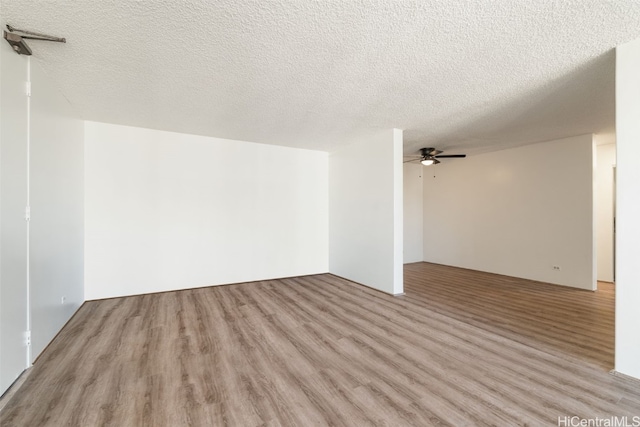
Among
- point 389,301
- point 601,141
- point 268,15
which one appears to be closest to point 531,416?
point 389,301

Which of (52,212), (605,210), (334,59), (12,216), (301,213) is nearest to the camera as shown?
(12,216)

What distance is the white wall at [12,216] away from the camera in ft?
6.26

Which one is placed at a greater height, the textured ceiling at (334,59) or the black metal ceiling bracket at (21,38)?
the textured ceiling at (334,59)

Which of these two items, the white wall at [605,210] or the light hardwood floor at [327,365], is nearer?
the light hardwood floor at [327,365]

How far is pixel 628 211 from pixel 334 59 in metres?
2.74

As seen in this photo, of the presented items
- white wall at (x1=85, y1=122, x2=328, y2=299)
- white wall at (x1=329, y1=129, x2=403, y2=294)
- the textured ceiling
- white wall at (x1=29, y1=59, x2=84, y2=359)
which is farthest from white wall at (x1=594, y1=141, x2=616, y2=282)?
white wall at (x1=29, y1=59, x2=84, y2=359)

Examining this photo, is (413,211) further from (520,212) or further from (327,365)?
(327,365)

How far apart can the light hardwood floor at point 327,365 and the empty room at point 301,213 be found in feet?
0.08

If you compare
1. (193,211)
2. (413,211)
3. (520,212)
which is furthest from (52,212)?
(520,212)

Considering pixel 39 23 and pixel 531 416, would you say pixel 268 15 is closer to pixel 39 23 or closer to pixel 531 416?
pixel 39 23

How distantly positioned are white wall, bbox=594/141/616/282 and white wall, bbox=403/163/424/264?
11.7 ft

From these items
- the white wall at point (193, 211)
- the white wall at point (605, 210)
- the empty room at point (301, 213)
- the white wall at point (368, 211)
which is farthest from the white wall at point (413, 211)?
the white wall at point (605, 210)

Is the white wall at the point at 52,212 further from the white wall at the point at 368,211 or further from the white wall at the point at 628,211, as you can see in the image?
the white wall at the point at 628,211

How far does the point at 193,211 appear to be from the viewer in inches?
185
